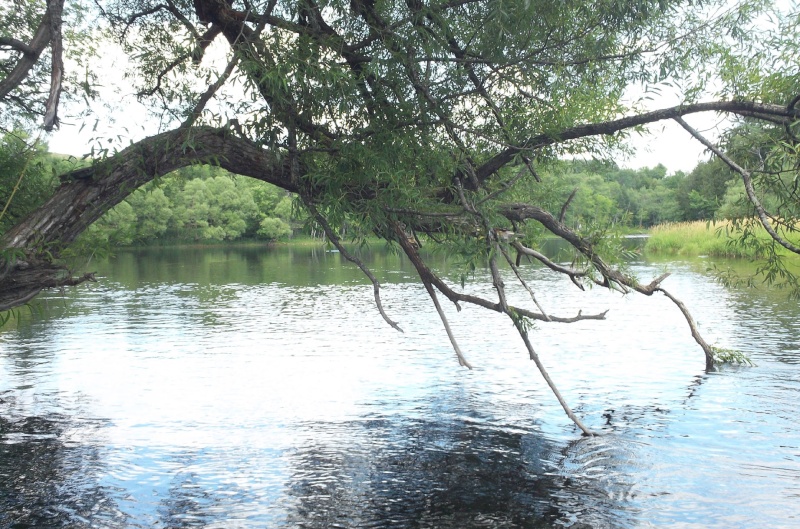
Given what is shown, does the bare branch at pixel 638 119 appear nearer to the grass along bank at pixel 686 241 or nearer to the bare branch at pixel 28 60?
the bare branch at pixel 28 60

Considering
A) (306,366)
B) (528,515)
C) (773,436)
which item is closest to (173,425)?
(306,366)

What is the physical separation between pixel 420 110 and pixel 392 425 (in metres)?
6.31

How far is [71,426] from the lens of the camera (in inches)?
537

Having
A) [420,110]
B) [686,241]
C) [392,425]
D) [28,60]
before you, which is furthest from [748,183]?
[686,241]

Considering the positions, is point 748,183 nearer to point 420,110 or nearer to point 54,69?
point 420,110

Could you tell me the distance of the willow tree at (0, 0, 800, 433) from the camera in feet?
29.1

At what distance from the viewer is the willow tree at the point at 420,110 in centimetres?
888

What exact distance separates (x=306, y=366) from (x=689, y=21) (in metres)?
12.1

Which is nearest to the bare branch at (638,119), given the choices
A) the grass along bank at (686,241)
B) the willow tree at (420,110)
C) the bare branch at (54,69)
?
the willow tree at (420,110)

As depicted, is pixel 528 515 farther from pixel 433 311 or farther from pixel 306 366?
pixel 433 311

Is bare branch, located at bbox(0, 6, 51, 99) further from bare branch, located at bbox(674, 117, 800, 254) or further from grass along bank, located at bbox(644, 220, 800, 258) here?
grass along bank, located at bbox(644, 220, 800, 258)

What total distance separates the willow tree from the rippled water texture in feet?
7.87

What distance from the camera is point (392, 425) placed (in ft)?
44.6

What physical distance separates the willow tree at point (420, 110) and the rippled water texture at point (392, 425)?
2.40m
